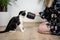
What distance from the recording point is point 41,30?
230 centimetres

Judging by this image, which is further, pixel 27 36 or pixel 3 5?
pixel 3 5

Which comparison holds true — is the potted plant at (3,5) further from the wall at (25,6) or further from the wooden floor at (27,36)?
the wooden floor at (27,36)

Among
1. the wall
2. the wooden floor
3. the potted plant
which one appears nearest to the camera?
the wooden floor

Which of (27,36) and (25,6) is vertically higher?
(25,6)

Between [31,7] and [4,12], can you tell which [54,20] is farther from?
[4,12]

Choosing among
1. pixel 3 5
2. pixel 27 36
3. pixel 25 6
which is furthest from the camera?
pixel 25 6

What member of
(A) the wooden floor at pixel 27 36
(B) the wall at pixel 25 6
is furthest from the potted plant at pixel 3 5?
(A) the wooden floor at pixel 27 36

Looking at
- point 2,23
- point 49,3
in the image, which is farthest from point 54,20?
point 2,23

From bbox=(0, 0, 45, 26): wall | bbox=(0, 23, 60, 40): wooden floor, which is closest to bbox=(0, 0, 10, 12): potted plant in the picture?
bbox=(0, 0, 45, 26): wall

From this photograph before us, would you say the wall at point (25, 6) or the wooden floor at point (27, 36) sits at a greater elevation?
the wall at point (25, 6)

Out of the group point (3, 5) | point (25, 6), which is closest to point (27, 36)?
point (3, 5)

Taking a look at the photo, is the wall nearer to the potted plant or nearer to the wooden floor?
the potted plant

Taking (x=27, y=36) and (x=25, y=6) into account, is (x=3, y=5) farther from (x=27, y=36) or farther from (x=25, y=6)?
(x=27, y=36)

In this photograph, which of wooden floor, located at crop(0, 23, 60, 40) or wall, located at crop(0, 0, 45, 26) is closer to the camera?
wooden floor, located at crop(0, 23, 60, 40)
